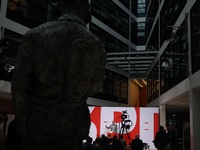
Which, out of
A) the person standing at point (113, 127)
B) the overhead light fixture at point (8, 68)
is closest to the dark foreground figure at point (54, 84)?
the overhead light fixture at point (8, 68)

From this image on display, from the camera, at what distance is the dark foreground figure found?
225 cm

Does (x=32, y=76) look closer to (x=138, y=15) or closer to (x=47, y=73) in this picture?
(x=47, y=73)

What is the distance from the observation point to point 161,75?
85.2 ft

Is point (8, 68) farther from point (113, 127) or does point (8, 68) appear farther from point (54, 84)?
point (54, 84)

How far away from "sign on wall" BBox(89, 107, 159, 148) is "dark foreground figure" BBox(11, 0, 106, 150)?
17.5 m

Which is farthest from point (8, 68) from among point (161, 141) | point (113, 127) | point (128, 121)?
point (128, 121)

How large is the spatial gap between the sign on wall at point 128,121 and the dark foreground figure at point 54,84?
687 inches

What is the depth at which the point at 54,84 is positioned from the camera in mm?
2322

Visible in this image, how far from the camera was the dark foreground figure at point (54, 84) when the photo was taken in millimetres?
2250

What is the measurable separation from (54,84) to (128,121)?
17839 millimetres

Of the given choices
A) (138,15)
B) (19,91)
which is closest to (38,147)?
(19,91)

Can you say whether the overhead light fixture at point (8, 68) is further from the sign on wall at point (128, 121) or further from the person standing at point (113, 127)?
the person standing at point (113, 127)

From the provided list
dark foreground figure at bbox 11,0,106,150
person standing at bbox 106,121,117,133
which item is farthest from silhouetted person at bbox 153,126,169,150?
dark foreground figure at bbox 11,0,106,150

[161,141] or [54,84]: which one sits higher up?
[54,84]
